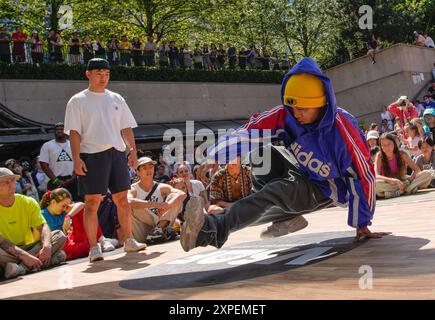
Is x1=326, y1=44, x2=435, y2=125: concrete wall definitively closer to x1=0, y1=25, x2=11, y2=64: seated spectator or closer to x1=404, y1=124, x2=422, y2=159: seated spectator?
x1=0, y1=25, x2=11, y2=64: seated spectator

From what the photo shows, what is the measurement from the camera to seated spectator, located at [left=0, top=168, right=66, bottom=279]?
17.0 feet

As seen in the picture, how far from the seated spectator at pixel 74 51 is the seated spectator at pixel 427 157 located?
12.7 metres

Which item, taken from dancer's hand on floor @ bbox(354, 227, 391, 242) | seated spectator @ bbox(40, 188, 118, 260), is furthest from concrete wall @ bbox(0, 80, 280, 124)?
dancer's hand on floor @ bbox(354, 227, 391, 242)

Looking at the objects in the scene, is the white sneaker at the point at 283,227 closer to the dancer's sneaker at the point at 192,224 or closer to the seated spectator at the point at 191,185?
the dancer's sneaker at the point at 192,224

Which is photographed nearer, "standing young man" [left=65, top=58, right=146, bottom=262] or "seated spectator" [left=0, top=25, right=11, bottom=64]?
"standing young man" [left=65, top=58, right=146, bottom=262]

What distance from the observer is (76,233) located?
647cm

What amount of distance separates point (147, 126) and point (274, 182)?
17842 mm

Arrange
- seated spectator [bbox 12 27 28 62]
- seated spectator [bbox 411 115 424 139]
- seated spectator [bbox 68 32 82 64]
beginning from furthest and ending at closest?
seated spectator [bbox 68 32 82 64], seated spectator [bbox 12 27 28 62], seated spectator [bbox 411 115 424 139]

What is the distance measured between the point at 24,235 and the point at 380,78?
22663mm

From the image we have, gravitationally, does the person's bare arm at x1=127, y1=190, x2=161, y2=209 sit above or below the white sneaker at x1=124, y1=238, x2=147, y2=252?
above

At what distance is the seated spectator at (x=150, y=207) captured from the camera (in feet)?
22.3

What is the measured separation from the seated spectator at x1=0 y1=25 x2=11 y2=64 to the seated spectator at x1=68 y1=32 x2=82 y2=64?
6.85 feet

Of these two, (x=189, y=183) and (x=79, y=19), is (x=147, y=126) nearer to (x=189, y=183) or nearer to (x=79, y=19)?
(x=79, y=19)

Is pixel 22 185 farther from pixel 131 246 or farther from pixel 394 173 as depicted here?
pixel 394 173
